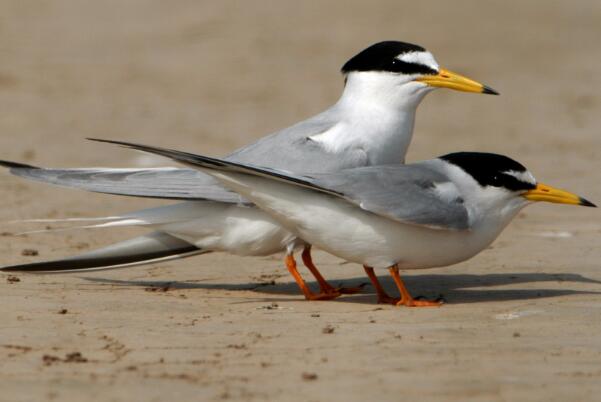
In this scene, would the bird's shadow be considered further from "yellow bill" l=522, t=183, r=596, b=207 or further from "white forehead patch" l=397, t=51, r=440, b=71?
"white forehead patch" l=397, t=51, r=440, b=71

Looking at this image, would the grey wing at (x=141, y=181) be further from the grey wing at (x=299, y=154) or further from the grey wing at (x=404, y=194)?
the grey wing at (x=404, y=194)

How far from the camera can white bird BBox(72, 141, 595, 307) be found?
564 cm

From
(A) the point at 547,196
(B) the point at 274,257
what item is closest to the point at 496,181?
(A) the point at 547,196

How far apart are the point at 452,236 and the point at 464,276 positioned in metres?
0.99

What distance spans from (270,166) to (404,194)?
0.82 metres

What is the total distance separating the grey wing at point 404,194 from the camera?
221 inches

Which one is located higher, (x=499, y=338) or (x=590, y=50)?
(x=590, y=50)

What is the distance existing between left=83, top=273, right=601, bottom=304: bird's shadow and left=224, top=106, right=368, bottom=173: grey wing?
672 mm

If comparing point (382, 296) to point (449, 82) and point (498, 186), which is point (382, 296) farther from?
point (449, 82)

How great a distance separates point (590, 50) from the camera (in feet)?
45.8

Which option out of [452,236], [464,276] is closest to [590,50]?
[464,276]

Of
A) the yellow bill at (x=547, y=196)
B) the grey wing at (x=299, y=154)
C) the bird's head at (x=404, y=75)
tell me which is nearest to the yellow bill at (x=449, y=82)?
the bird's head at (x=404, y=75)

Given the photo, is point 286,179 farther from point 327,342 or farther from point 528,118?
point 528,118

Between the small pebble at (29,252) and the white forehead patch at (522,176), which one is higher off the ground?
the white forehead patch at (522,176)
